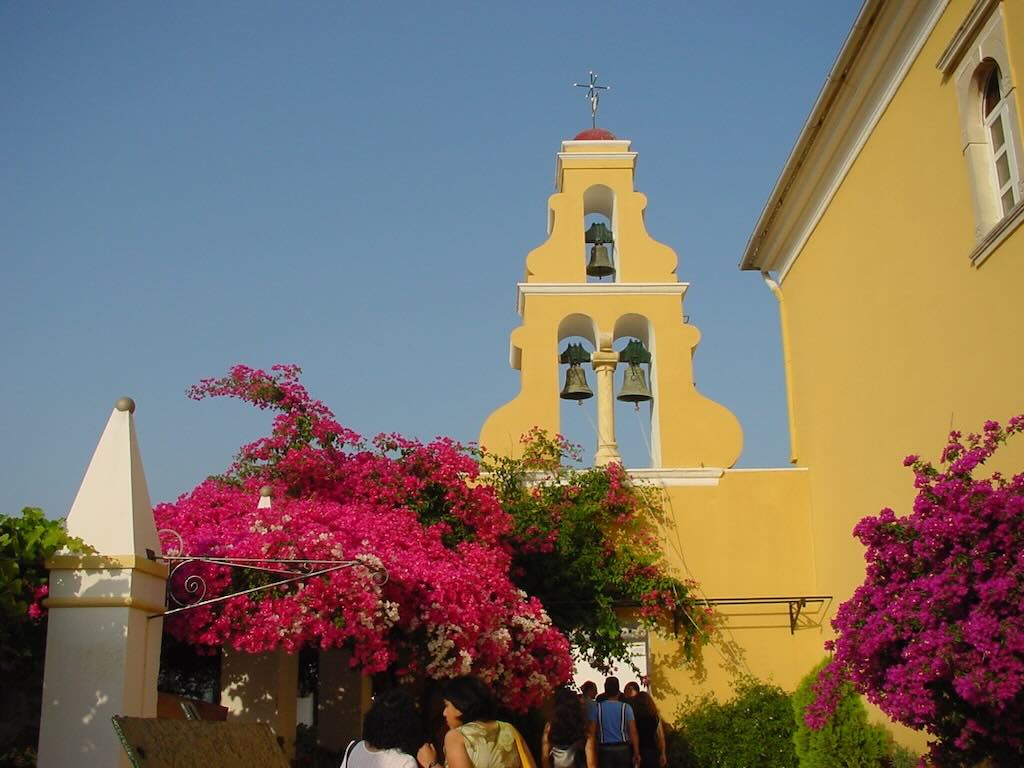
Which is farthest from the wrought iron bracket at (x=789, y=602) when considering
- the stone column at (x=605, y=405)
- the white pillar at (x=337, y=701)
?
the white pillar at (x=337, y=701)

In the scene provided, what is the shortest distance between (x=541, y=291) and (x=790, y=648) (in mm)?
5421

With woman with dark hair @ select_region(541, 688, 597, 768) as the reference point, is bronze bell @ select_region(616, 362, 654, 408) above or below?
above

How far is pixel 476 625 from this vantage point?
1065cm

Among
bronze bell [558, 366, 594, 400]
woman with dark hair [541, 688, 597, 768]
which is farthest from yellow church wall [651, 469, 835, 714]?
woman with dark hair [541, 688, 597, 768]

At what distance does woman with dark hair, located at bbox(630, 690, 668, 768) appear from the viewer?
39.5 ft

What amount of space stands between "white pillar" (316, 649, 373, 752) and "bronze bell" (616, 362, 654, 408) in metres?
4.84

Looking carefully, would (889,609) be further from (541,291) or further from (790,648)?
(541,291)

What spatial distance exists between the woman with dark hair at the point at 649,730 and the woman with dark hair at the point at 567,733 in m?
3.55

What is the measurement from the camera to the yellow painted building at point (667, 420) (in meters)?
14.4

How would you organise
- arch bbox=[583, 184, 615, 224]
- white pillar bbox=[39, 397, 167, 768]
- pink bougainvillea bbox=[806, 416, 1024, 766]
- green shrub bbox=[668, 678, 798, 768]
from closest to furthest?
pink bougainvillea bbox=[806, 416, 1024, 766] → white pillar bbox=[39, 397, 167, 768] → green shrub bbox=[668, 678, 798, 768] → arch bbox=[583, 184, 615, 224]

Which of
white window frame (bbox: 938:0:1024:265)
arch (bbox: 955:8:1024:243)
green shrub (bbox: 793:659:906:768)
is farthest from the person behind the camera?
green shrub (bbox: 793:659:906:768)

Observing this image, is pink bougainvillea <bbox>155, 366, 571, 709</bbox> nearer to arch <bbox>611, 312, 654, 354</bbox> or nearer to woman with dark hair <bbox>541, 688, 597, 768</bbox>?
woman with dark hair <bbox>541, 688, 597, 768</bbox>

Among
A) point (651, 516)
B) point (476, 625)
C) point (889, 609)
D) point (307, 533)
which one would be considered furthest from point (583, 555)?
point (889, 609)

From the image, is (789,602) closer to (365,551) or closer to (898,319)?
(898,319)
